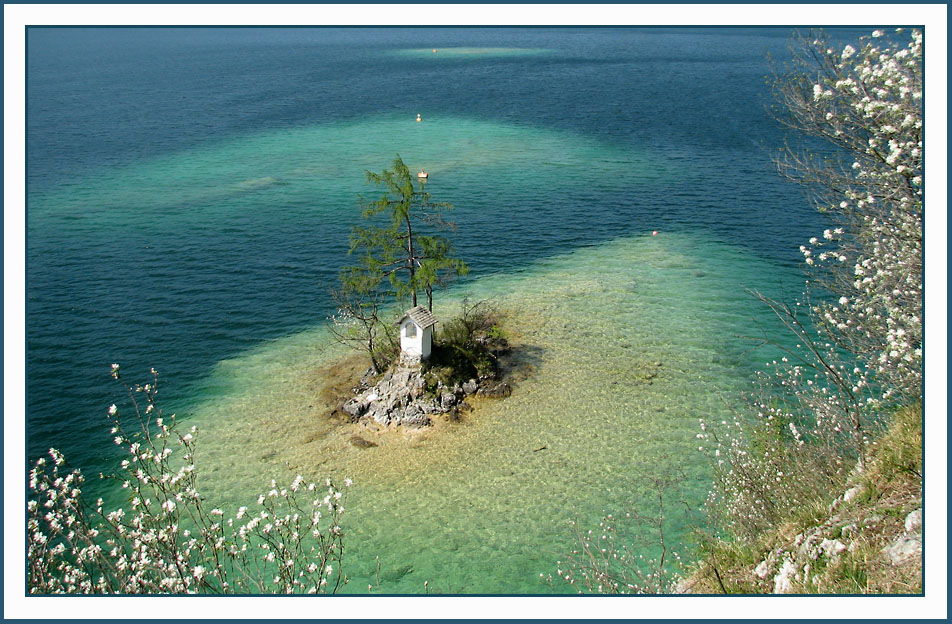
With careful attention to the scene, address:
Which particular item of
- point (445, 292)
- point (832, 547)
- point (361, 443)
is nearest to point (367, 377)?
point (361, 443)

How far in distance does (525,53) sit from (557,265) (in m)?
115

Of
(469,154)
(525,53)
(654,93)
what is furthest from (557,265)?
(525,53)

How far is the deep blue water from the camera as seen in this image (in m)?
34.5

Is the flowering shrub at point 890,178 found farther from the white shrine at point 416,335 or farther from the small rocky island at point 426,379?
the white shrine at point 416,335

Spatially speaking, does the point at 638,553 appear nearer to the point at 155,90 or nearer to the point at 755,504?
the point at 755,504

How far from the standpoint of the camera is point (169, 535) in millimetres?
12781

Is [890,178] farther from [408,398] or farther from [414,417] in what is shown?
[408,398]

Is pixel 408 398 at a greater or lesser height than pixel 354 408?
greater

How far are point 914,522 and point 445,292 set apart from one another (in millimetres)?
28914

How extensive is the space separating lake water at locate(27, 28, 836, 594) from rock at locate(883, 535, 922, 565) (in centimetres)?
863

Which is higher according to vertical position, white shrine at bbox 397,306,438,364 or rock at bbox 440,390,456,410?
white shrine at bbox 397,306,438,364

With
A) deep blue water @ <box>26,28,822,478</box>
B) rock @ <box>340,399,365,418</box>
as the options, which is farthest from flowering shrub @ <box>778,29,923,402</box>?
deep blue water @ <box>26,28,822,478</box>

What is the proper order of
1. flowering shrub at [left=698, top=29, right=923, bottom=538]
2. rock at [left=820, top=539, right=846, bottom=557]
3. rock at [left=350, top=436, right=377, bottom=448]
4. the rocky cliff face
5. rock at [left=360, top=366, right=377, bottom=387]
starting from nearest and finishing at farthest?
1. rock at [left=820, top=539, right=846, bottom=557]
2. flowering shrub at [left=698, top=29, right=923, bottom=538]
3. rock at [left=350, top=436, right=377, bottom=448]
4. the rocky cliff face
5. rock at [left=360, top=366, right=377, bottom=387]

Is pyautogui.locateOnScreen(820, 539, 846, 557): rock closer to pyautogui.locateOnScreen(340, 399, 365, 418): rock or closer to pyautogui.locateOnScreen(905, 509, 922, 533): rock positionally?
pyautogui.locateOnScreen(905, 509, 922, 533): rock
